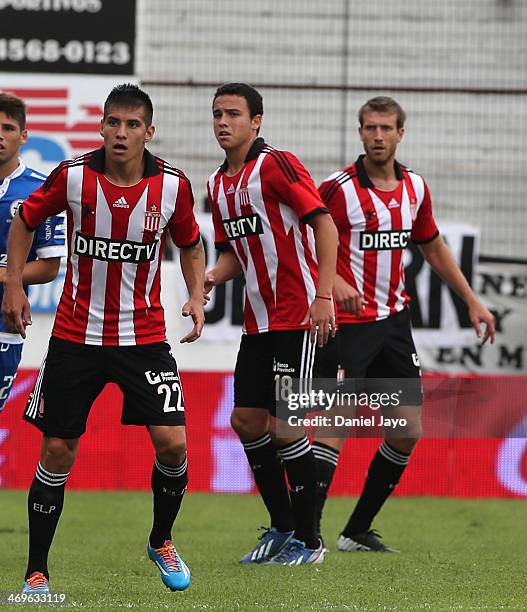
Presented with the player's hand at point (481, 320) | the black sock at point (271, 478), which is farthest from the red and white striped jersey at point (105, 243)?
the player's hand at point (481, 320)

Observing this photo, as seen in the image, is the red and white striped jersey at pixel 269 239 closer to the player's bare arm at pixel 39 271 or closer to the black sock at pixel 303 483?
the black sock at pixel 303 483

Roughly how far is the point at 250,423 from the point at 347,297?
0.83 meters

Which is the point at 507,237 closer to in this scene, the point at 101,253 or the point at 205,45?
the point at 205,45

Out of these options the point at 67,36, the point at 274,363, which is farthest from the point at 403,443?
the point at 67,36

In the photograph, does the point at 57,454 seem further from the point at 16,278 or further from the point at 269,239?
the point at 269,239

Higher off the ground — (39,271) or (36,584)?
(39,271)

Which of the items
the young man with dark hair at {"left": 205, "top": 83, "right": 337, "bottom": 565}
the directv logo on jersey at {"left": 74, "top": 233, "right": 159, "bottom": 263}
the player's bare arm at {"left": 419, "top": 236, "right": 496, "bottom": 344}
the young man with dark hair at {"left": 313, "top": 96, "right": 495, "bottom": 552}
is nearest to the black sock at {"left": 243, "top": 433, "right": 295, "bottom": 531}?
the young man with dark hair at {"left": 205, "top": 83, "right": 337, "bottom": 565}

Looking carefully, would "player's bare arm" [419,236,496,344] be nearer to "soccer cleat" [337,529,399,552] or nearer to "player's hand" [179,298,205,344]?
"soccer cleat" [337,529,399,552]

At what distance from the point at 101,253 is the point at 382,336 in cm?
210

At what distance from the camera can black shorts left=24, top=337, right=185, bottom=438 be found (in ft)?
17.5

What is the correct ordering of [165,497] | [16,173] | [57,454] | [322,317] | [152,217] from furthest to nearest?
[16,173], [322,317], [165,497], [152,217], [57,454]

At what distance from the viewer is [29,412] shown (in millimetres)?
5395

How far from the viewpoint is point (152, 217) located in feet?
17.8

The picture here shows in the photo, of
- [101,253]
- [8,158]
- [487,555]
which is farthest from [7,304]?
[487,555]
